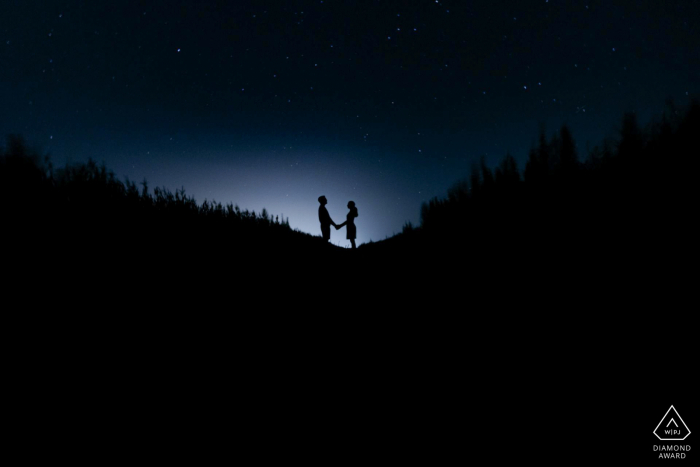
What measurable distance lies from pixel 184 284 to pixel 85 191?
2.32 m

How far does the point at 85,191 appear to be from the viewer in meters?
3.93

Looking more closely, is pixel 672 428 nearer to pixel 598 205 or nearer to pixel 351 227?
pixel 598 205

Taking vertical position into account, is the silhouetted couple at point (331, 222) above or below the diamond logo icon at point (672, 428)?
above

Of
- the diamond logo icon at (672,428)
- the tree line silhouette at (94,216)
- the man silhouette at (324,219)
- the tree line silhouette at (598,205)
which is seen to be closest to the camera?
the diamond logo icon at (672,428)

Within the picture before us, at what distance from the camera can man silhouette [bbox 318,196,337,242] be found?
10535mm

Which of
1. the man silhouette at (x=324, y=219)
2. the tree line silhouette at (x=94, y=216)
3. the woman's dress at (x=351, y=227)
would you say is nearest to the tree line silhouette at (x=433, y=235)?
the tree line silhouette at (x=94, y=216)

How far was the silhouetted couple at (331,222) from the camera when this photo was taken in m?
10.6

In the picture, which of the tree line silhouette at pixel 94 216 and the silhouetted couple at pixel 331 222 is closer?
the tree line silhouette at pixel 94 216

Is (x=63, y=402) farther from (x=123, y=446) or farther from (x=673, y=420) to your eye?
(x=673, y=420)

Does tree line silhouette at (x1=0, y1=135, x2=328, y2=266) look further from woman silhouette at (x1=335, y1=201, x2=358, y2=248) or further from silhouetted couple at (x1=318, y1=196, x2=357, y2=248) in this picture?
woman silhouette at (x1=335, y1=201, x2=358, y2=248)

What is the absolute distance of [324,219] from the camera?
10.6 m

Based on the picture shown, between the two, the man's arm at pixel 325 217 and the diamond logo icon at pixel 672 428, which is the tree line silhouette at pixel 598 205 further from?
the man's arm at pixel 325 217

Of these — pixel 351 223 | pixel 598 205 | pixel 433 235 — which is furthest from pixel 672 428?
pixel 351 223

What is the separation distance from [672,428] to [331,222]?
9.67 m
